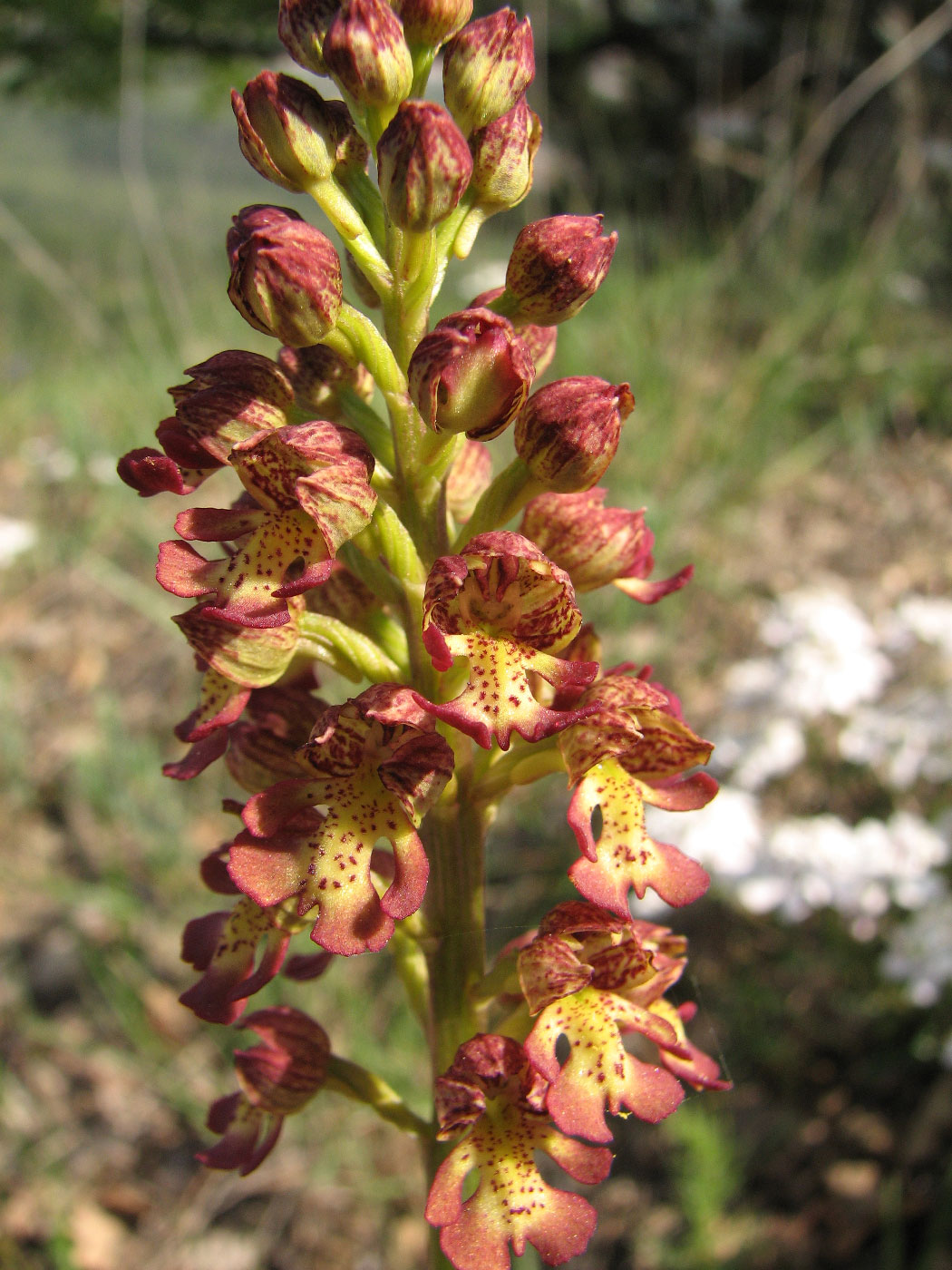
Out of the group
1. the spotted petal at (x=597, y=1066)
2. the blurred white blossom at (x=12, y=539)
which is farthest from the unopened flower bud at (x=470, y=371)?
the blurred white blossom at (x=12, y=539)

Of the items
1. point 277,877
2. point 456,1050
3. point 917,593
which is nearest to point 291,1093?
point 456,1050

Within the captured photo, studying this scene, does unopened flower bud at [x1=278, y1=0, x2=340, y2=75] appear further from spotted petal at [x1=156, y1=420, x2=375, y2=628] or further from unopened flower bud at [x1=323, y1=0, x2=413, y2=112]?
spotted petal at [x1=156, y1=420, x2=375, y2=628]

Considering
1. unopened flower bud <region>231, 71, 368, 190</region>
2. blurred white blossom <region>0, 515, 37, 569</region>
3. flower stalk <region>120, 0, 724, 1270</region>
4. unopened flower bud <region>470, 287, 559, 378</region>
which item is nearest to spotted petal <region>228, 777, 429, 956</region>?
flower stalk <region>120, 0, 724, 1270</region>

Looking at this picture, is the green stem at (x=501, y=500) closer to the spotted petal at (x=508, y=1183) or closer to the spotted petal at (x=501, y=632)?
the spotted petal at (x=501, y=632)

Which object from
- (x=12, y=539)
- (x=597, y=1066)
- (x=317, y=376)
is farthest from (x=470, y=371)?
(x=12, y=539)

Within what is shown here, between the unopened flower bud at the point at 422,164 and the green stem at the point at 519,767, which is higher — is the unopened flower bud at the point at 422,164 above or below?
above

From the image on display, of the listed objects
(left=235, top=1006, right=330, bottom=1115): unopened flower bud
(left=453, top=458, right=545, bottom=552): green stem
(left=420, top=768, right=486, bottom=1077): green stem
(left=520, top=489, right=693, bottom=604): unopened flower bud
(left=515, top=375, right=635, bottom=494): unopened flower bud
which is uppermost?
(left=515, top=375, right=635, bottom=494): unopened flower bud
